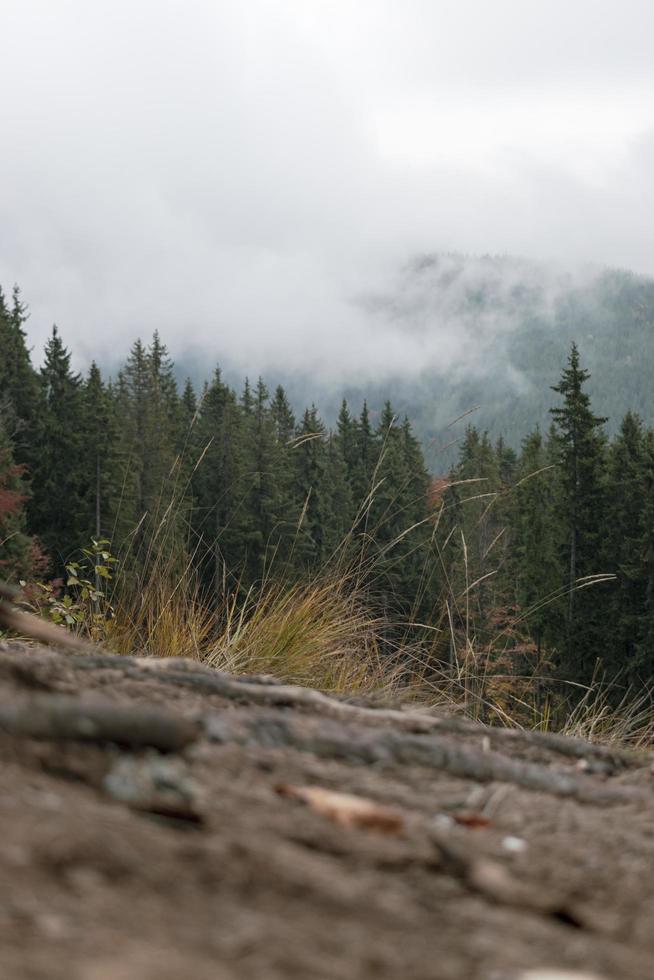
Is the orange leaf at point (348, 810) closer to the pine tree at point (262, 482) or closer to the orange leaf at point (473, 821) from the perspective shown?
the orange leaf at point (473, 821)

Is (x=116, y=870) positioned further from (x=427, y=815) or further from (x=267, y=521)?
(x=267, y=521)

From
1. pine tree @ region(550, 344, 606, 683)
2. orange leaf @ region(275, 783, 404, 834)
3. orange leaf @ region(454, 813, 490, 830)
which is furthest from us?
pine tree @ region(550, 344, 606, 683)

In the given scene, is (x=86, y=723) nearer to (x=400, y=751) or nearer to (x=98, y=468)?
(x=400, y=751)

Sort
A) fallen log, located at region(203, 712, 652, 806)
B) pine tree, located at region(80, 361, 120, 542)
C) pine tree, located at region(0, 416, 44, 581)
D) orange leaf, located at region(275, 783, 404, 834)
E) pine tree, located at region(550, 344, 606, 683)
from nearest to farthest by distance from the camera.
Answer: orange leaf, located at region(275, 783, 404, 834) → fallen log, located at region(203, 712, 652, 806) → pine tree, located at region(0, 416, 44, 581) → pine tree, located at region(550, 344, 606, 683) → pine tree, located at region(80, 361, 120, 542)

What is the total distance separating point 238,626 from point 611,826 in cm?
266

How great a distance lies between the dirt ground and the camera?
0.88 meters

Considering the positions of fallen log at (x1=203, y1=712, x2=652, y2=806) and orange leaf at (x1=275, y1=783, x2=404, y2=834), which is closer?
orange leaf at (x1=275, y1=783, x2=404, y2=834)

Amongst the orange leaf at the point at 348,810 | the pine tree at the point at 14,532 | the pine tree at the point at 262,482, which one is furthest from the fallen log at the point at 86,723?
the pine tree at the point at 262,482

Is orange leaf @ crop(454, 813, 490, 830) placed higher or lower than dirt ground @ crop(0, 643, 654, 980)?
lower

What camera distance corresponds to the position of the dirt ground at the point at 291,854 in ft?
2.89

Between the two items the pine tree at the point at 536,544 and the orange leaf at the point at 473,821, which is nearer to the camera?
the orange leaf at the point at 473,821

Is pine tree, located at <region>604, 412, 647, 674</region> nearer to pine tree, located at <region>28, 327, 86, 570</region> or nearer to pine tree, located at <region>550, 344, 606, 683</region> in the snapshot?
pine tree, located at <region>550, 344, 606, 683</region>

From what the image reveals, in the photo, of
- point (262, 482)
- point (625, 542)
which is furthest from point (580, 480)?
point (262, 482)

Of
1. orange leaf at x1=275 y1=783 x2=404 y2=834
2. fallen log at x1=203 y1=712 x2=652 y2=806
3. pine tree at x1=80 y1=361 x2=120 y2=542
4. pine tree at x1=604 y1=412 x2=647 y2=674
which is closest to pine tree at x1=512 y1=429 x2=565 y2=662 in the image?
pine tree at x1=604 y1=412 x2=647 y2=674
